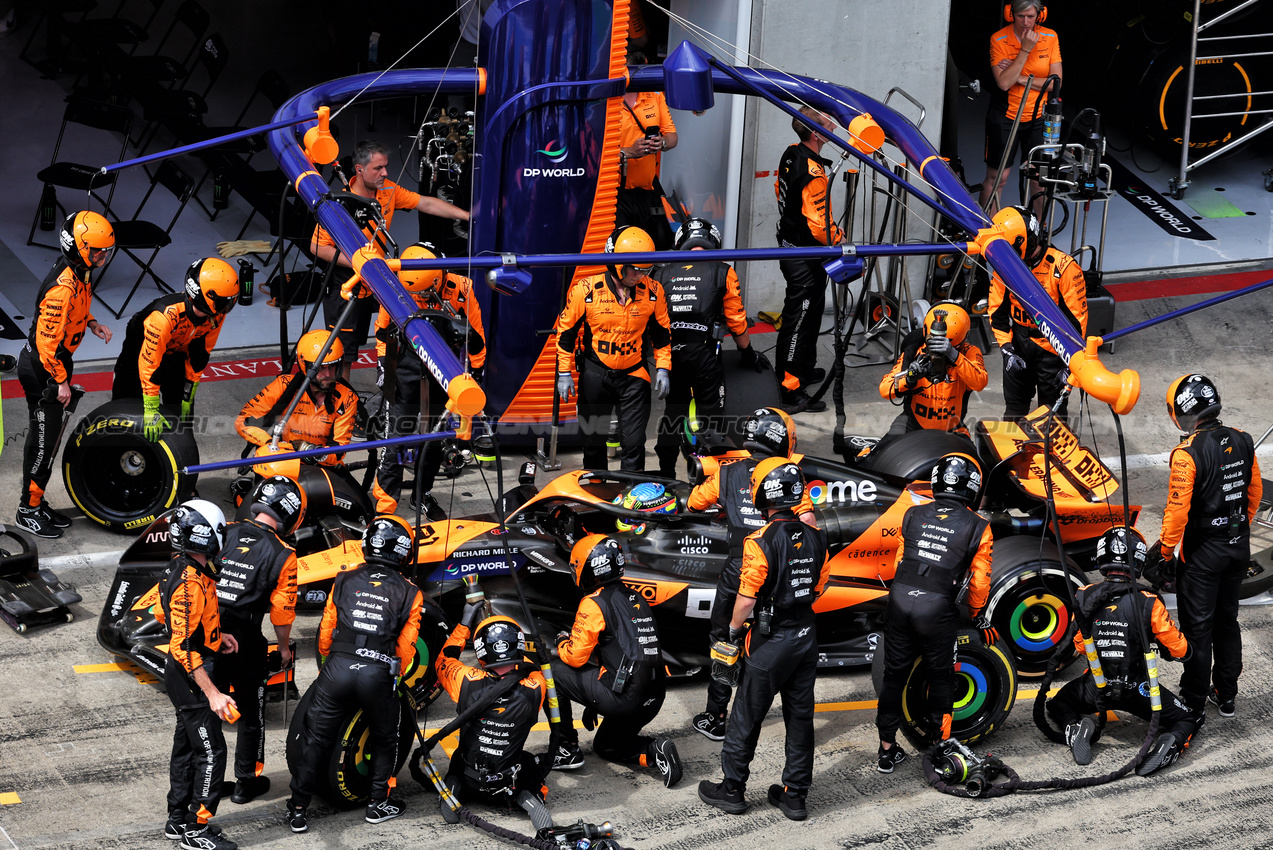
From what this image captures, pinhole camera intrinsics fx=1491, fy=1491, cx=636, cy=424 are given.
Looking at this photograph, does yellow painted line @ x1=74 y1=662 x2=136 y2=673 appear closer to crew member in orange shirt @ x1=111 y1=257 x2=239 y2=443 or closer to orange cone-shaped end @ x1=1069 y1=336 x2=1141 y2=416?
crew member in orange shirt @ x1=111 y1=257 x2=239 y2=443

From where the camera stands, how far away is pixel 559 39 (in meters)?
10.6

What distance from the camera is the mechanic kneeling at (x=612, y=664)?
7906 mm

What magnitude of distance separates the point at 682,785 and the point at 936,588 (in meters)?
1.74

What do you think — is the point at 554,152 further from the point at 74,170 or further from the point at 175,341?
the point at 74,170

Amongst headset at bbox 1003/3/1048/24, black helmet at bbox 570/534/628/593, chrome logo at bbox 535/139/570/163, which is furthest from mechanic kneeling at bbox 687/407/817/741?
headset at bbox 1003/3/1048/24

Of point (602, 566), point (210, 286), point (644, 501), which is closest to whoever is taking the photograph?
point (602, 566)

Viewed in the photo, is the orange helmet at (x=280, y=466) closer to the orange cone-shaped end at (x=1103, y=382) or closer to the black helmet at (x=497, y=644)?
the black helmet at (x=497, y=644)

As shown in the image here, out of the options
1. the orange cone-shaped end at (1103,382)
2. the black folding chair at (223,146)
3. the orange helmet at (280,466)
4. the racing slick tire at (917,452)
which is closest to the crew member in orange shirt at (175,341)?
the orange helmet at (280,466)

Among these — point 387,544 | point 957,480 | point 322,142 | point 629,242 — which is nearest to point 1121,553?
point 957,480

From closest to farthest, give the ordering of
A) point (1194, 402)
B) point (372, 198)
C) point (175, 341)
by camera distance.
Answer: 1. point (1194, 402)
2. point (175, 341)
3. point (372, 198)

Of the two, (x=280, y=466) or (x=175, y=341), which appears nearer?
(x=280, y=466)

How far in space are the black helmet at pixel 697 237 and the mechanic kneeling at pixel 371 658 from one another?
13.0ft

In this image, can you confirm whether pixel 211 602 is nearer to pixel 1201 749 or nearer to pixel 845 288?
pixel 1201 749

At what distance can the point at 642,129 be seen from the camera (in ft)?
40.9
